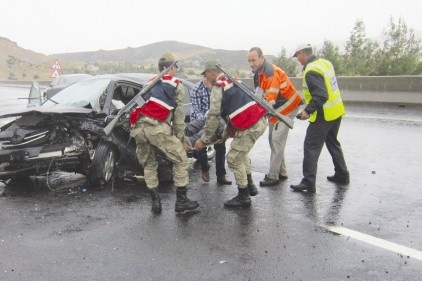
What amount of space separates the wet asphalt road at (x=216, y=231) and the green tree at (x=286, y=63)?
1886 centimetres

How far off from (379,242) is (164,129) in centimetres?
249

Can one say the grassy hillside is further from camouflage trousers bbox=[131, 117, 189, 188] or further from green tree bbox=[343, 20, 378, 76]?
camouflage trousers bbox=[131, 117, 189, 188]

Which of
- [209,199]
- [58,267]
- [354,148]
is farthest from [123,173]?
[354,148]

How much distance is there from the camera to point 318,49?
23719mm

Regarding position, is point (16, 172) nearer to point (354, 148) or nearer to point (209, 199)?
point (209, 199)

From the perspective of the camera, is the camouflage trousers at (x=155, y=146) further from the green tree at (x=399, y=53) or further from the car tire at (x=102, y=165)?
the green tree at (x=399, y=53)

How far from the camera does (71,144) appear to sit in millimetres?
6391

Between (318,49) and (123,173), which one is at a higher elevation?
(318,49)

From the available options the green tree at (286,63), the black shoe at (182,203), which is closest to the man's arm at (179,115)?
the black shoe at (182,203)

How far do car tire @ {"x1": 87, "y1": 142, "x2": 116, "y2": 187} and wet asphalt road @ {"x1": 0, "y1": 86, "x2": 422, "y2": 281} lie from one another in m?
0.17

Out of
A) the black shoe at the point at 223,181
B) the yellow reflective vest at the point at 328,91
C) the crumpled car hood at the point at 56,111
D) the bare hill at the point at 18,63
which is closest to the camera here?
the yellow reflective vest at the point at 328,91

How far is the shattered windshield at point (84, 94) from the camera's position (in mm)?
7012

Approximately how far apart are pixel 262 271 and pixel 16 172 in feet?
12.4

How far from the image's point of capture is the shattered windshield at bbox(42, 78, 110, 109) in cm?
701
